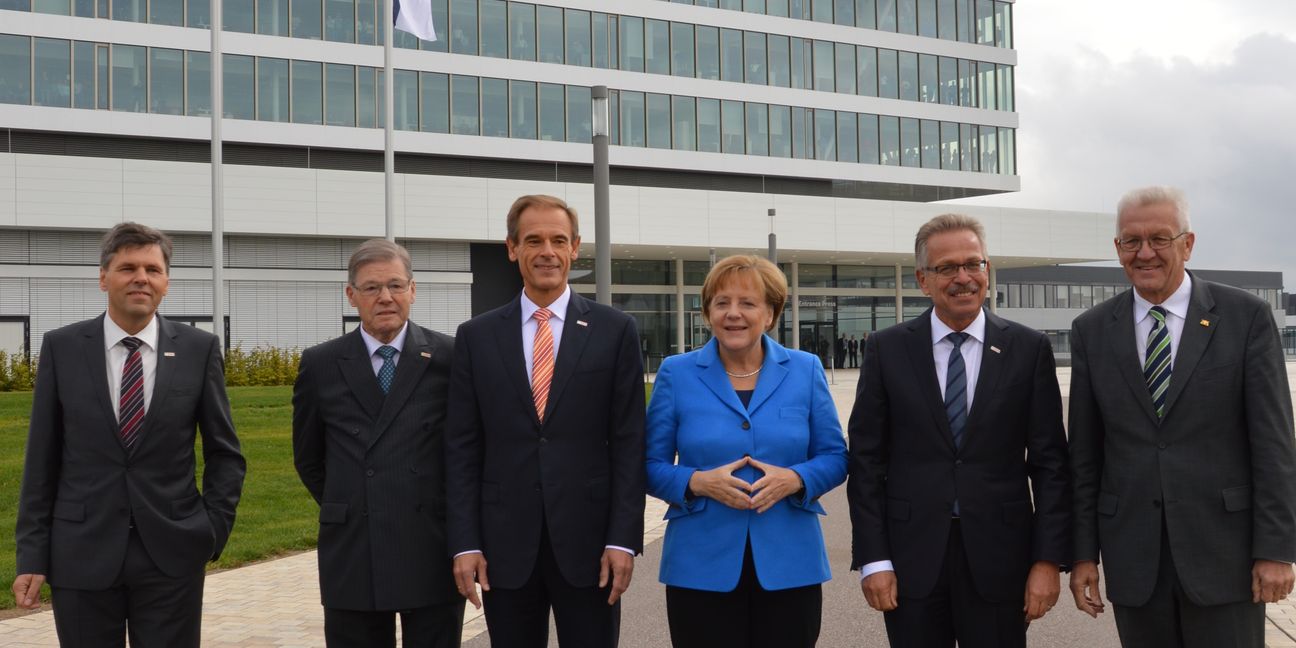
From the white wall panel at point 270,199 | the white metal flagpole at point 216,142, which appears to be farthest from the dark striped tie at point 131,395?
the white wall panel at point 270,199

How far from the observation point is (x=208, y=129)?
35219mm

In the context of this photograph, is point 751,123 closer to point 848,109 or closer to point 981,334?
point 848,109

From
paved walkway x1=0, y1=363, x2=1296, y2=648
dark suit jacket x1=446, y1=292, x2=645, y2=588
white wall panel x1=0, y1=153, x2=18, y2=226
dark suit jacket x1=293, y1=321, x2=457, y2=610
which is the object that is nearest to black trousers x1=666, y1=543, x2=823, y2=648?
dark suit jacket x1=446, y1=292, x2=645, y2=588

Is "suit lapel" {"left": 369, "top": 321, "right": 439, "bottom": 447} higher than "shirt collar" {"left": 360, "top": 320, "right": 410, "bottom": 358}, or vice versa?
"shirt collar" {"left": 360, "top": 320, "right": 410, "bottom": 358}

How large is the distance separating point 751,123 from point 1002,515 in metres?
40.7

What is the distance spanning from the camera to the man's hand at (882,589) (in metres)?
4.13

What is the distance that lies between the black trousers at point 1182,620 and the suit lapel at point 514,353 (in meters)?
2.28

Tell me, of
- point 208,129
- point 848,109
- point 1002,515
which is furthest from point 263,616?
point 848,109

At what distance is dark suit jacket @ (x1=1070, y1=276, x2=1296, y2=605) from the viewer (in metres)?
3.82

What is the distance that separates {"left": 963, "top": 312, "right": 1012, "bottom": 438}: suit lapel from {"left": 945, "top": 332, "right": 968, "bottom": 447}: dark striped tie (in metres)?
0.04

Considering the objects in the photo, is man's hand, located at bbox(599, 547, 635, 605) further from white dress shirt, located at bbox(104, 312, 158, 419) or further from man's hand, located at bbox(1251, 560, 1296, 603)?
man's hand, located at bbox(1251, 560, 1296, 603)

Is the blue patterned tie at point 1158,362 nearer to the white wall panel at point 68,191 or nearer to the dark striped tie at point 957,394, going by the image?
the dark striped tie at point 957,394

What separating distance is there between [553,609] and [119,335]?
200 cm

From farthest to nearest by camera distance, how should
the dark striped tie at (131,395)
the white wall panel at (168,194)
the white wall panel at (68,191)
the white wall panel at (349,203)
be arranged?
1. the white wall panel at (349,203)
2. the white wall panel at (168,194)
3. the white wall panel at (68,191)
4. the dark striped tie at (131,395)
